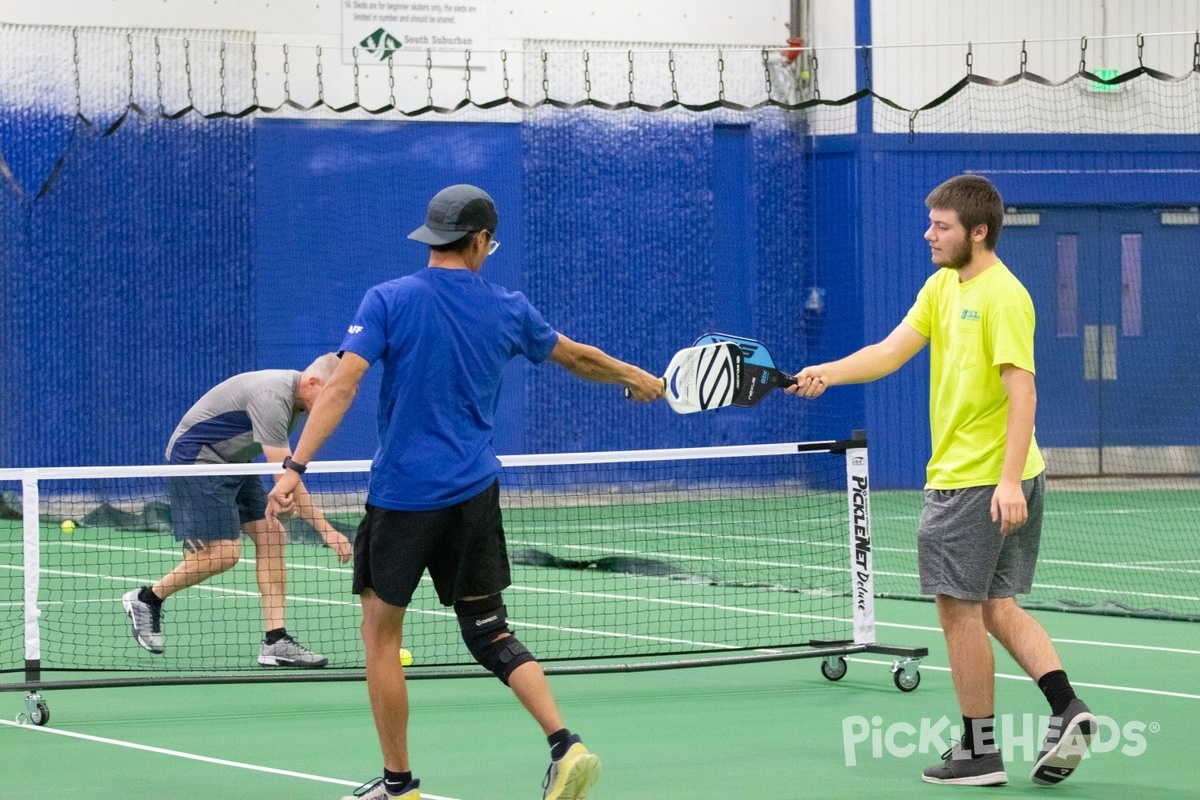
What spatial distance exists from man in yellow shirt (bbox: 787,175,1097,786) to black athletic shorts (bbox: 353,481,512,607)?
4.65ft

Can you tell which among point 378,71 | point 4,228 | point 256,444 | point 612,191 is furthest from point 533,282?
point 256,444

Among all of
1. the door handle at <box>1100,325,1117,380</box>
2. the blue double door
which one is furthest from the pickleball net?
the door handle at <box>1100,325,1117,380</box>

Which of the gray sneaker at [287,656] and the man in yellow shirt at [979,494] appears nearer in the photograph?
the man in yellow shirt at [979,494]

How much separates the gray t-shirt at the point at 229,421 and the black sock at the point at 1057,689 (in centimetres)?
393

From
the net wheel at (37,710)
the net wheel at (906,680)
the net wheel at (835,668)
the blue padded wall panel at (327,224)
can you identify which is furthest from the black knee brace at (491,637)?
the blue padded wall panel at (327,224)

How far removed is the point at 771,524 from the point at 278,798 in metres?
9.90

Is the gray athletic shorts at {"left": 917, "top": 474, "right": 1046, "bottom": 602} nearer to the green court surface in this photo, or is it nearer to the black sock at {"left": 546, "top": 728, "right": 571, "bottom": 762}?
the green court surface

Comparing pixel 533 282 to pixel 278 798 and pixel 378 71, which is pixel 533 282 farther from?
pixel 278 798

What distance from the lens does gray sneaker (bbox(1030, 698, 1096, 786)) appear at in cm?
563

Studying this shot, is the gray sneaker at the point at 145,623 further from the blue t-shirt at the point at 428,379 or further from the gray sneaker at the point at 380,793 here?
the blue t-shirt at the point at 428,379

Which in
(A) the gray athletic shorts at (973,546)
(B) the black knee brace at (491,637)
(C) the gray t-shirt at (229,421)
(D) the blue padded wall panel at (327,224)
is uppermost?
(D) the blue padded wall panel at (327,224)

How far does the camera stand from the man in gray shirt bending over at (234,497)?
27.1 ft

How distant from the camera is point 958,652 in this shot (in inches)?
221

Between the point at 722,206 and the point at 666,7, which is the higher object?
the point at 666,7
